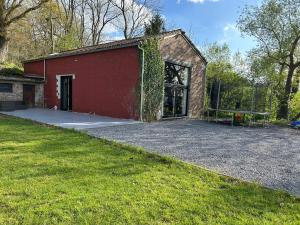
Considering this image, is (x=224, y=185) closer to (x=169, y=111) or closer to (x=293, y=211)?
(x=293, y=211)

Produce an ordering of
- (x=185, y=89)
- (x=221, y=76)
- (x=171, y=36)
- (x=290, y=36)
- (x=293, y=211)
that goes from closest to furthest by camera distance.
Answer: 1. (x=293, y=211)
2. (x=171, y=36)
3. (x=185, y=89)
4. (x=290, y=36)
5. (x=221, y=76)

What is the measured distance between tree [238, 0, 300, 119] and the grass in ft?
51.7

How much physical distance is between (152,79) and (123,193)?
31.6 feet

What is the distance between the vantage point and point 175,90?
1543 cm

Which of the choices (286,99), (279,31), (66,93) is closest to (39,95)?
(66,93)

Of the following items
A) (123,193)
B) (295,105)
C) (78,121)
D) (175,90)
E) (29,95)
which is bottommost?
(123,193)

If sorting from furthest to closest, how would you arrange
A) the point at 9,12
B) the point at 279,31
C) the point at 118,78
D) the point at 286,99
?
the point at 9,12
the point at 286,99
the point at 279,31
the point at 118,78

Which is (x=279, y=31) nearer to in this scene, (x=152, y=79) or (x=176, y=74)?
(x=176, y=74)

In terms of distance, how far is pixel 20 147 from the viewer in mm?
6824

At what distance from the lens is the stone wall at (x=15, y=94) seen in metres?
Result: 16.8

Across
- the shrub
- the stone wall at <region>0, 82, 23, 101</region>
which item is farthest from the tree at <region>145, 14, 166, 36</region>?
the shrub

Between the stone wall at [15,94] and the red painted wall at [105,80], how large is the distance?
2286 millimetres

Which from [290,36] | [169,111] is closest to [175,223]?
[169,111]

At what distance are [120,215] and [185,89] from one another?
43.3 feet
